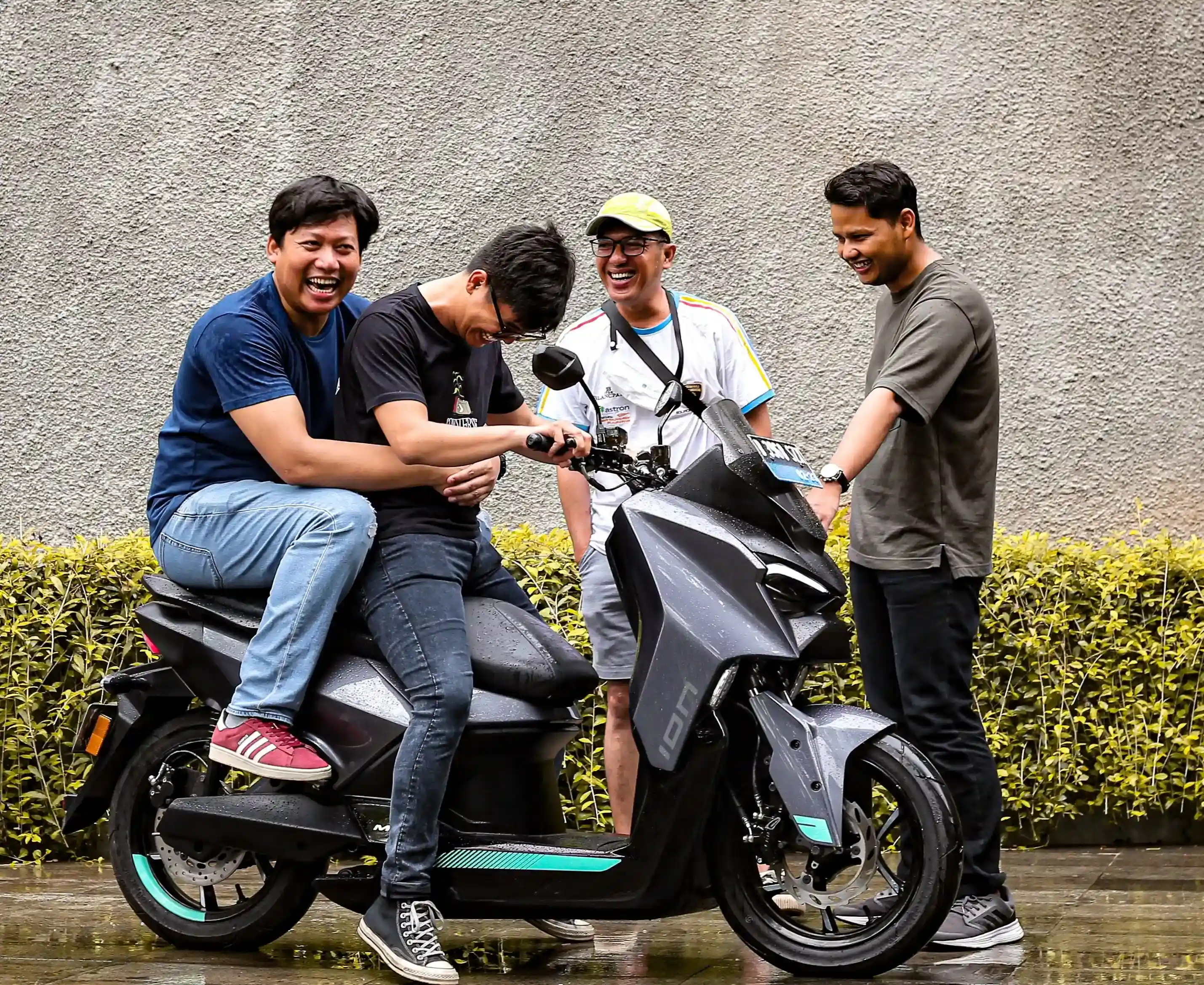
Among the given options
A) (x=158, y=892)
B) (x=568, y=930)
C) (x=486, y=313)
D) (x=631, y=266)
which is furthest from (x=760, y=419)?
(x=158, y=892)

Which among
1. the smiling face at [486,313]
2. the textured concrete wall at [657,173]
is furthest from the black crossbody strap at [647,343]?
the textured concrete wall at [657,173]

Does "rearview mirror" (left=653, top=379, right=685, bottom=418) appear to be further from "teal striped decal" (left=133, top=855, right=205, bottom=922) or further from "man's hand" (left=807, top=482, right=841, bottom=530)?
"teal striped decal" (left=133, top=855, right=205, bottom=922)

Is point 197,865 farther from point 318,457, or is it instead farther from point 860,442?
point 860,442

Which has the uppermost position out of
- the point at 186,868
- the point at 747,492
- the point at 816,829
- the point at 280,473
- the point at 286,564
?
the point at 280,473

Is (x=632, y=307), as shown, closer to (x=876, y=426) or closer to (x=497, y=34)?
(x=876, y=426)

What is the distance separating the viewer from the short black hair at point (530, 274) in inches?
152

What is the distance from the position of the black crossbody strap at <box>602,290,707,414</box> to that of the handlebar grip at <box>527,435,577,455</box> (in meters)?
1.07

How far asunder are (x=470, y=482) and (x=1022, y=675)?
9.06 ft

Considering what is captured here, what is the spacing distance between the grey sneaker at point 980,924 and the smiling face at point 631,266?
2.06 meters

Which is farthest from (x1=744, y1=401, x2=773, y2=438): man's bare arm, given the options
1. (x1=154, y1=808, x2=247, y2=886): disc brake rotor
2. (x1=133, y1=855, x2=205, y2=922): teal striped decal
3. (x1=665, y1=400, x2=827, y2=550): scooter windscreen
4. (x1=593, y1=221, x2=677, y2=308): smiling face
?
A: (x1=133, y1=855, x2=205, y2=922): teal striped decal

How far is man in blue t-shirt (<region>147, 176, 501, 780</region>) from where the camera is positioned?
3926 mm

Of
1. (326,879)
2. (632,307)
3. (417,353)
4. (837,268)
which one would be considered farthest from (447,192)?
(326,879)

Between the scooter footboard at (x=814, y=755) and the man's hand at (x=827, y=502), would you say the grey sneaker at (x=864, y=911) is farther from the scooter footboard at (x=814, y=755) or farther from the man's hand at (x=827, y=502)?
the man's hand at (x=827, y=502)

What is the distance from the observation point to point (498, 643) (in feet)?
13.2
